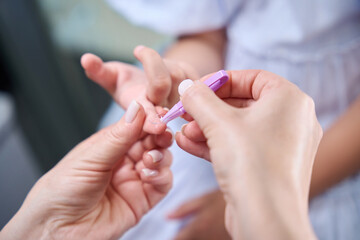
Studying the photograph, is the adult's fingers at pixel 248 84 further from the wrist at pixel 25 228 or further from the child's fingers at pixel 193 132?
the wrist at pixel 25 228

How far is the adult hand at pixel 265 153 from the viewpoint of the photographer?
0.24 metres

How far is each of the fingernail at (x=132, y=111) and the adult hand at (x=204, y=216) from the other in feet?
0.64

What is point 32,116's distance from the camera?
2.91 feet

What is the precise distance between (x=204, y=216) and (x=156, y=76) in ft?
0.81

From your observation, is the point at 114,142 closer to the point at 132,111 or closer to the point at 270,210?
the point at 132,111

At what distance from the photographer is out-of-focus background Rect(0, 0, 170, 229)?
803mm

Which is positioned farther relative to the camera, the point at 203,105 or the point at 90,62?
the point at 90,62

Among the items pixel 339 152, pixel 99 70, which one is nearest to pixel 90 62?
pixel 99 70

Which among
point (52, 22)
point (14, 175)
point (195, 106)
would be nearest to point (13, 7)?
point (52, 22)

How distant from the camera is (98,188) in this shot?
411 millimetres

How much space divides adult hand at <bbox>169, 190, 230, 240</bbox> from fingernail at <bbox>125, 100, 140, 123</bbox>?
0.20 meters

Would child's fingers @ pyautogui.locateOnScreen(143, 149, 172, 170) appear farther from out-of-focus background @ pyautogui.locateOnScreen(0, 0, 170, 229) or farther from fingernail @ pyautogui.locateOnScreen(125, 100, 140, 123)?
out-of-focus background @ pyautogui.locateOnScreen(0, 0, 170, 229)

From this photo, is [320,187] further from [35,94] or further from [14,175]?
[35,94]

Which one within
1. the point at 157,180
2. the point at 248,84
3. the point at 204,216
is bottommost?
the point at 204,216
